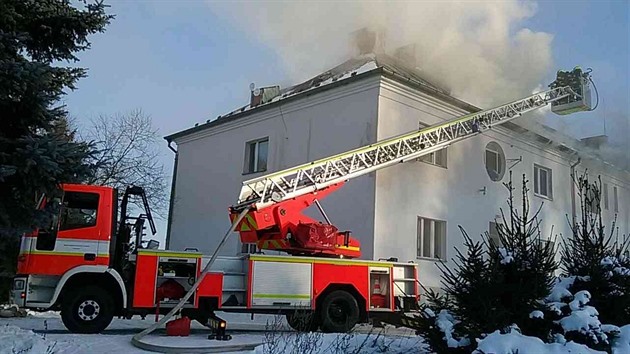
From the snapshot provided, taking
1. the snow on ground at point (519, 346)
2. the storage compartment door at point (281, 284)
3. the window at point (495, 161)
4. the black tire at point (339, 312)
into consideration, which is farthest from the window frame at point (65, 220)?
the window at point (495, 161)

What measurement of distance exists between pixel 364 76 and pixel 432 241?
4.97 m

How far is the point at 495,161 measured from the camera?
1991cm

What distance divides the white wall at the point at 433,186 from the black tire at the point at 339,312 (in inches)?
166

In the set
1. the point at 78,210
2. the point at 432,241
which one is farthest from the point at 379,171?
the point at 78,210

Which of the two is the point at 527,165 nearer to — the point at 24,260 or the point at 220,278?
the point at 220,278

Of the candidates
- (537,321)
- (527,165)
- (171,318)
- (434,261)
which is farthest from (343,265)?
(527,165)

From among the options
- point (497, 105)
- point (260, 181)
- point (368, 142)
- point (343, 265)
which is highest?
point (497, 105)

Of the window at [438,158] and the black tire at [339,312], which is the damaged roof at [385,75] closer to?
the window at [438,158]

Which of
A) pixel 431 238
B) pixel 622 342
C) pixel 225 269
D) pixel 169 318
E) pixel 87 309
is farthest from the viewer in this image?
pixel 431 238

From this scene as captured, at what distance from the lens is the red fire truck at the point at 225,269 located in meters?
9.66

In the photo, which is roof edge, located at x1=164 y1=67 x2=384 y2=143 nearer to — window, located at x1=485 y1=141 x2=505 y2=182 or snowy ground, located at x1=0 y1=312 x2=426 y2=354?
window, located at x1=485 y1=141 x2=505 y2=182

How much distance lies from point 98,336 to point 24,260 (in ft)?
5.69

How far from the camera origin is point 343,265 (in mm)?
11195

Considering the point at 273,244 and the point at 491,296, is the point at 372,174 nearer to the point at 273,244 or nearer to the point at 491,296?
the point at 273,244
